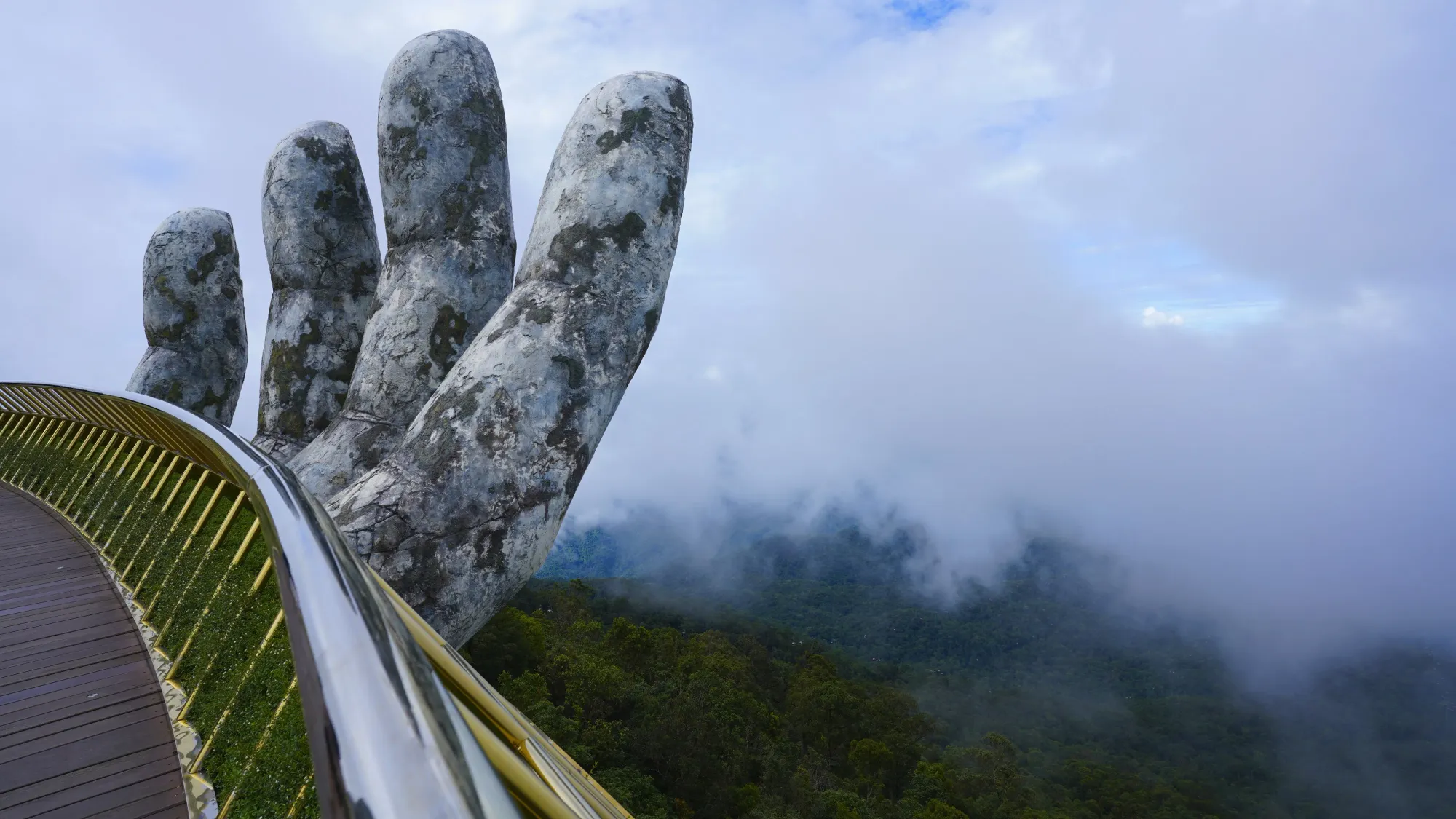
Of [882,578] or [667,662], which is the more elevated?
[882,578]

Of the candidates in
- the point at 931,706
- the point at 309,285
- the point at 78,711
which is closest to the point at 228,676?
the point at 78,711

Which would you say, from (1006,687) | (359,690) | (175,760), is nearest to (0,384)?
(175,760)

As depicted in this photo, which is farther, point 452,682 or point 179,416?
point 179,416

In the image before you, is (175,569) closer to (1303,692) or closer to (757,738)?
(757,738)

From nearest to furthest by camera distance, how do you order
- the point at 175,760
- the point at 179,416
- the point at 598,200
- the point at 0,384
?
the point at 175,760, the point at 179,416, the point at 598,200, the point at 0,384

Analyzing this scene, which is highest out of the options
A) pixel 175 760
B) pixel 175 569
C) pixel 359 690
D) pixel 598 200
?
pixel 598 200

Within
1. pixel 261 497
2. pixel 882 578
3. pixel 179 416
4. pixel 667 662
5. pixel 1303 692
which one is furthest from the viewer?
pixel 882 578

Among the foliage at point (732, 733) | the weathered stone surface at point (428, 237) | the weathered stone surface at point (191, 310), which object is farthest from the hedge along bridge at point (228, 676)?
the foliage at point (732, 733)
